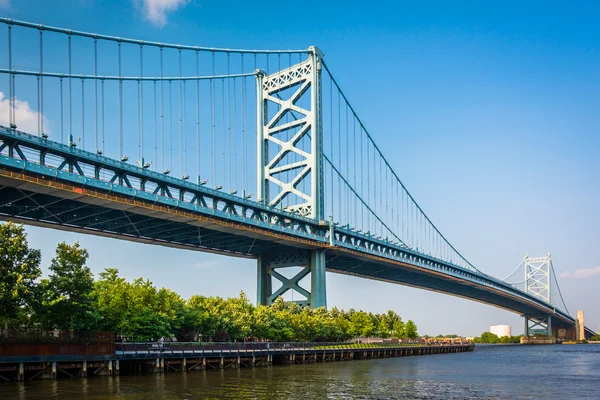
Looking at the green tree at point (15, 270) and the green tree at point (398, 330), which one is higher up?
the green tree at point (15, 270)

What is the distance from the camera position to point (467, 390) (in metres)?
48.5

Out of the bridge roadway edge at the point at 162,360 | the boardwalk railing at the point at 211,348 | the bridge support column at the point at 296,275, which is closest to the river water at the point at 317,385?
the bridge roadway edge at the point at 162,360

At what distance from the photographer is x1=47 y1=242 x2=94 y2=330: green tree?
5172cm

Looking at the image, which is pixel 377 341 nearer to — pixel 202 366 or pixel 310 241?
pixel 310 241

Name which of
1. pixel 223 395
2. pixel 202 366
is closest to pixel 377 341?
pixel 202 366

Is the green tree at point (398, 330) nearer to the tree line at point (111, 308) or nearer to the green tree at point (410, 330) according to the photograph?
the green tree at point (410, 330)

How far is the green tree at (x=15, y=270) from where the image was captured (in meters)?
47.3

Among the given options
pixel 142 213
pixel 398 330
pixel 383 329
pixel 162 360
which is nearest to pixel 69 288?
pixel 162 360

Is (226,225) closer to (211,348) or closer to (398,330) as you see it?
(211,348)

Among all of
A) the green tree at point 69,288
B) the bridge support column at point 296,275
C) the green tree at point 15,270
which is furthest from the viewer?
the bridge support column at point 296,275

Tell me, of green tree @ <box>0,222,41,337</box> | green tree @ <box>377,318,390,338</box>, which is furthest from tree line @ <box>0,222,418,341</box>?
green tree @ <box>377,318,390,338</box>

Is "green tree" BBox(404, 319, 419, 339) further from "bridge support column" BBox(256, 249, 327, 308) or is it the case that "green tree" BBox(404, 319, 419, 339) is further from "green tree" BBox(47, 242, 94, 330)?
"green tree" BBox(47, 242, 94, 330)

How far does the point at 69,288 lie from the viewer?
52.1 meters

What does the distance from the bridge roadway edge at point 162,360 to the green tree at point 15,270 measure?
2.75m
